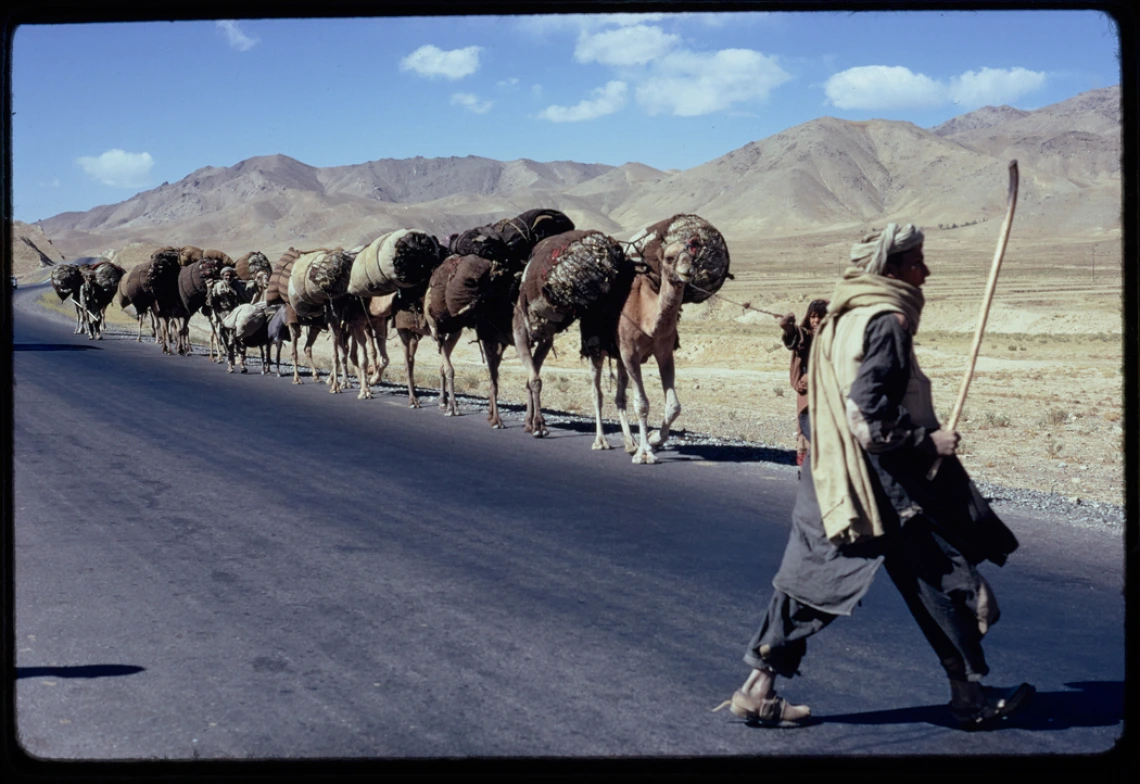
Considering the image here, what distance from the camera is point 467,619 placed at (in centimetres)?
685

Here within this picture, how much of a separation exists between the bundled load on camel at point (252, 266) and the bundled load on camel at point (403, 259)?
9823mm

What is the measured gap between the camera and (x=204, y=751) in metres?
5.03

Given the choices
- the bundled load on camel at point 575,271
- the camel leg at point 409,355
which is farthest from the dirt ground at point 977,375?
the bundled load on camel at point 575,271

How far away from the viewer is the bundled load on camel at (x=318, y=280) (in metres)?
20.8

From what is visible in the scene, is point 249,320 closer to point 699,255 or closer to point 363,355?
point 363,355

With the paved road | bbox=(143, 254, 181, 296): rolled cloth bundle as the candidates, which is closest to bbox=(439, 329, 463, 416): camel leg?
the paved road

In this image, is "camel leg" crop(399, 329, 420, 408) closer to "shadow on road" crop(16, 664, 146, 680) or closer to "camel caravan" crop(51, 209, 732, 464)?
"camel caravan" crop(51, 209, 732, 464)

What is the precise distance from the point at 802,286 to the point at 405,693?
65201 millimetres

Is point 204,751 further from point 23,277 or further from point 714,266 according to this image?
point 23,277

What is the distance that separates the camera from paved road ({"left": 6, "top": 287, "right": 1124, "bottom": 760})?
517cm

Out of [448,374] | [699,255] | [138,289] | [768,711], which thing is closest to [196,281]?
[138,289]

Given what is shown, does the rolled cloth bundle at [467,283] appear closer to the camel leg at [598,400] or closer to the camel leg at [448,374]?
the camel leg at [448,374]

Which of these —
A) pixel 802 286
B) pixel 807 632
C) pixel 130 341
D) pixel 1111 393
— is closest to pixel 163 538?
pixel 807 632

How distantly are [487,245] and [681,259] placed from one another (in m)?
4.64
